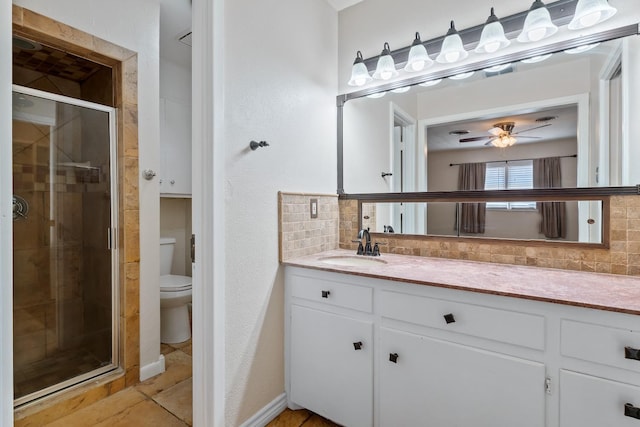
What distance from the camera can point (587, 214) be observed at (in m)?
1.42

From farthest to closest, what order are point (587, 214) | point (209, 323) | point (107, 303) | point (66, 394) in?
point (107, 303) → point (66, 394) → point (587, 214) → point (209, 323)

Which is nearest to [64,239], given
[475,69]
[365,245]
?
[365,245]

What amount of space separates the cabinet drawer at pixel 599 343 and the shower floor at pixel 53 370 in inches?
94.9

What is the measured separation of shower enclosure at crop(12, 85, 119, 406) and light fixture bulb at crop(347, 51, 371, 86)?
1516 millimetres

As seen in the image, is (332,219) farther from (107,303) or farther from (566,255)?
(107,303)

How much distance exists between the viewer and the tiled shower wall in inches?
51.5

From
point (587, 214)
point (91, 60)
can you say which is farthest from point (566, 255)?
point (91, 60)

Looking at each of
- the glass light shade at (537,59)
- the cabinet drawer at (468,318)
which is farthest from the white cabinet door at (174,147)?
the glass light shade at (537,59)

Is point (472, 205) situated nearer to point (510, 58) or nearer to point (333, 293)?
point (510, 58)

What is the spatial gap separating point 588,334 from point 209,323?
4.37ft

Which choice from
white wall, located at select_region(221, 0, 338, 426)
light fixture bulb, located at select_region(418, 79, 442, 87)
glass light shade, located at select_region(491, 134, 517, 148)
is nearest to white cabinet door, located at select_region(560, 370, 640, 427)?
glass light shade, located at select_region(491, 134, 517, 148)

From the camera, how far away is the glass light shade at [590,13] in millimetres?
1284

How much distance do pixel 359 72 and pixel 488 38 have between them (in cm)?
71
